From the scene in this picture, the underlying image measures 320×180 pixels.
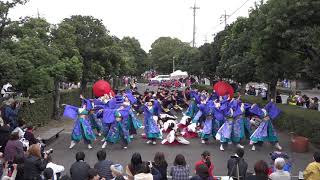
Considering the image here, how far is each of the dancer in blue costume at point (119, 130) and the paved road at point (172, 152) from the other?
32 cm

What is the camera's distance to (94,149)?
16.4 m

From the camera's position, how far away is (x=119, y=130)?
16.5m

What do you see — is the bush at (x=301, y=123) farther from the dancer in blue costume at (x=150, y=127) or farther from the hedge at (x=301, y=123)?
the dancer in blue costume at (x=150, y=127)

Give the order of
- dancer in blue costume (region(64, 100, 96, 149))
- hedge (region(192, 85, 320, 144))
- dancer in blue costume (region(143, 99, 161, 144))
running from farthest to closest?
dancer in blue costume (region(143, 99, 161, 144)) < hedge (region(192, 85, 320, 144)) < dancer in blue costume (region(64, 100, 96, 149))

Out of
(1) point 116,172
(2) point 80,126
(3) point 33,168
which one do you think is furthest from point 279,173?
(2) point 80,126

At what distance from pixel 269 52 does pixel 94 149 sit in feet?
23.8

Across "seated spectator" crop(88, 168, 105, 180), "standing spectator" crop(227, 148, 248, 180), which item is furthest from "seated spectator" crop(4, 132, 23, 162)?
"standing spectator" crop(227, 148, 248, 180)

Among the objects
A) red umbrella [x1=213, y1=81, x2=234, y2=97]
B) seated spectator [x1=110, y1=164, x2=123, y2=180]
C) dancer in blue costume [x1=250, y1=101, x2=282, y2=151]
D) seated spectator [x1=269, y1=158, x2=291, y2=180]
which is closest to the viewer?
seated spectator [x1=110, y1=164, x2=123, y2=180]

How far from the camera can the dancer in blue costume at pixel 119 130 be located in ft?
53.7

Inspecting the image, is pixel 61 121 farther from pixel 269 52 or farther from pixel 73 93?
pixel 269 52

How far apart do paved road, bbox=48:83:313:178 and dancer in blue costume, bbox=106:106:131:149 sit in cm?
32

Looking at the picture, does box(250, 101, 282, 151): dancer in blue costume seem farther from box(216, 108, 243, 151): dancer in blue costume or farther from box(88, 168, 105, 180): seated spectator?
box(88, 168, 105, 180): seated spectator

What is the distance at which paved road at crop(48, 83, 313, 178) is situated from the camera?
1416 cm

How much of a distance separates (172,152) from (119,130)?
2.06 meters
